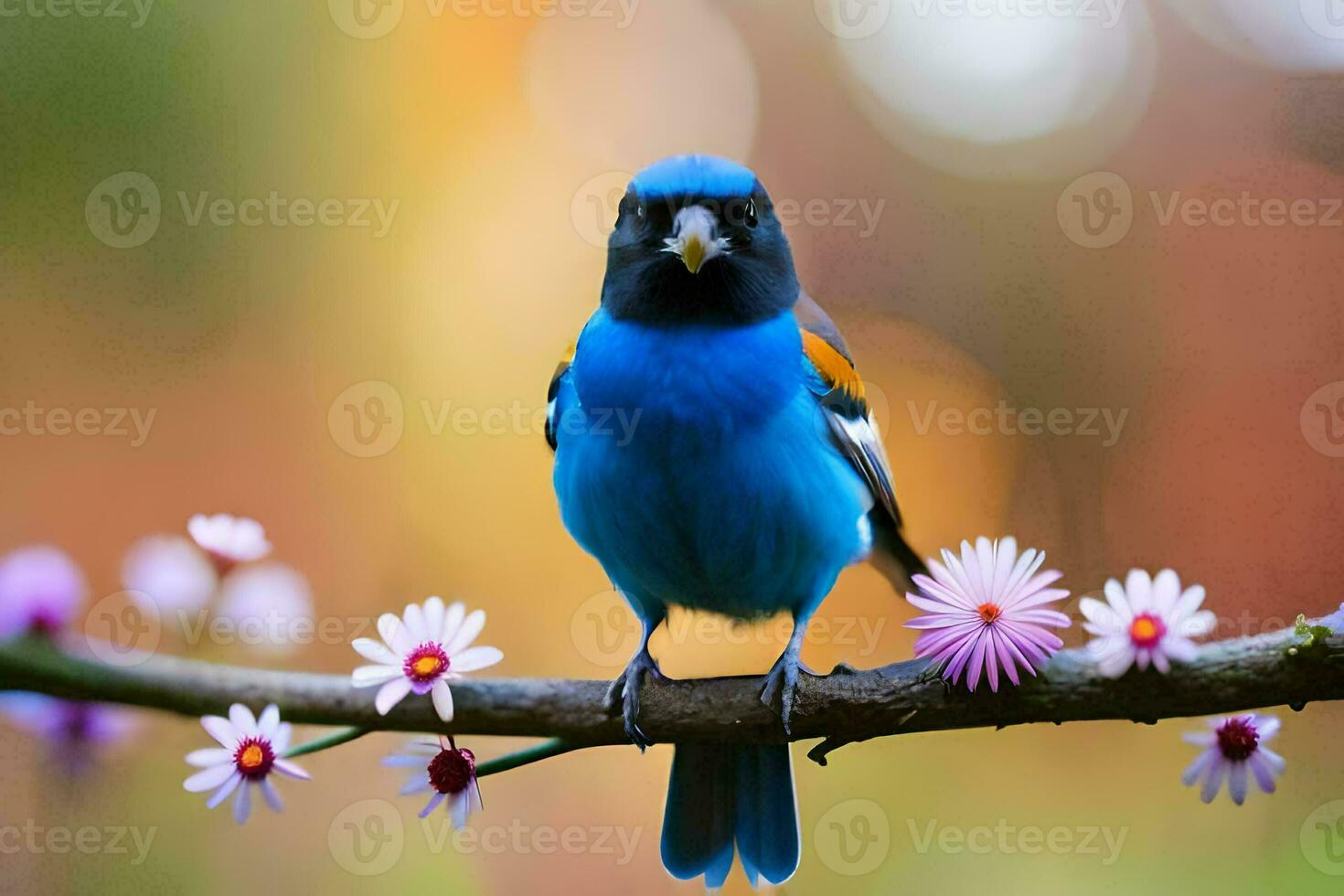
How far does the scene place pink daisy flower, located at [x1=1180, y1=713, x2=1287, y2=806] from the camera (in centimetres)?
107

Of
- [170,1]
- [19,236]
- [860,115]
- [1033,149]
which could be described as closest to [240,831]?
[19,236]

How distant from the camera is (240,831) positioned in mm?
1541

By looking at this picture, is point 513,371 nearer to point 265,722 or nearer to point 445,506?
point 445,506

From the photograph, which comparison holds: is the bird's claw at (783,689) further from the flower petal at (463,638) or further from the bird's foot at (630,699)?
the flower petal at (463,638)

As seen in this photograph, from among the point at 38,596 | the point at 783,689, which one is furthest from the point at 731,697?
the point at 38,596

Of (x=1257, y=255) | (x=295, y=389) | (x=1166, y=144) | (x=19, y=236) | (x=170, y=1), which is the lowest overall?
(x=295, y=389)

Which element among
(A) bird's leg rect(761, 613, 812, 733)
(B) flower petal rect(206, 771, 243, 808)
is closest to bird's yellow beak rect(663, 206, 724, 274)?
(A) bird's leg rect(761, 613, 812, 733)

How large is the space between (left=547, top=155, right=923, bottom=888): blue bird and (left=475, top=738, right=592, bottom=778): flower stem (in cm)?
21

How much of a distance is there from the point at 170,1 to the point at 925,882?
176cm

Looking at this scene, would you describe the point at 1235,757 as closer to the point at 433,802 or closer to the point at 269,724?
the point at 433,802

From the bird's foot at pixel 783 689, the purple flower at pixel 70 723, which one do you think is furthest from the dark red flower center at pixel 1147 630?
the purple flower at pixel 70 723

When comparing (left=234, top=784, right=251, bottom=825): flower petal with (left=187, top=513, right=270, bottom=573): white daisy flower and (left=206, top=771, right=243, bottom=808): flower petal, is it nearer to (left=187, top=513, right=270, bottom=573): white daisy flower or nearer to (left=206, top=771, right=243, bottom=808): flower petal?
(left=206, top=771, right=243, bottom=808): flower petal

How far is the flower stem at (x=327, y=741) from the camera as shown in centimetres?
105

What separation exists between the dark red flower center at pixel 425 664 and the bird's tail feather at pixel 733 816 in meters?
0.39
